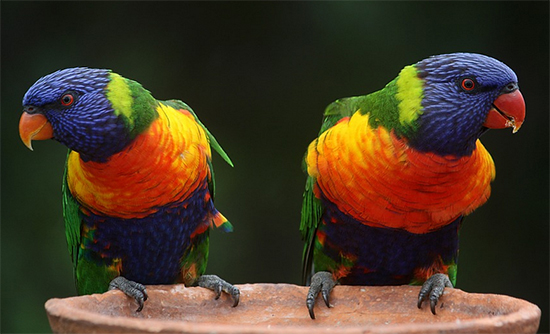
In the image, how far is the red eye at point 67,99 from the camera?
197 cm

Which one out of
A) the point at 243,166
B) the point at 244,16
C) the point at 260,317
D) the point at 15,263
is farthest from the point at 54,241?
the point at 260,317

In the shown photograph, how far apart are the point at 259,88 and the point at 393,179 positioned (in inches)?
91.3

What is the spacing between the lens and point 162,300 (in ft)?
6.39

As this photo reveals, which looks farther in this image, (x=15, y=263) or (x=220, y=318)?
(x=15, y=263)

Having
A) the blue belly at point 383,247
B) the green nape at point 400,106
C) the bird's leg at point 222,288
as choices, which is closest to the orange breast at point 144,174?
the bird's leg at point 222,288

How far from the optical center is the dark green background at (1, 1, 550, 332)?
390cm

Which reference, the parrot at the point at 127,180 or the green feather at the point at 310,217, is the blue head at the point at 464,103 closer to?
the green feather at the point at 310,217

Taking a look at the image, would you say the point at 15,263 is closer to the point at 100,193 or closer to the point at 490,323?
the point at 100,193

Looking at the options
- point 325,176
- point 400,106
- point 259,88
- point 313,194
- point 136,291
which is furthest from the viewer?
point 259,88

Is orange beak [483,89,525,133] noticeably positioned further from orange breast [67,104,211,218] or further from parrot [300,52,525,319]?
orange breast [67,104,211,218]

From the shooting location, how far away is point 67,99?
77.7 inches

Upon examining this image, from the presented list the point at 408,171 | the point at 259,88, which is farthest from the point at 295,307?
the point at 259,88

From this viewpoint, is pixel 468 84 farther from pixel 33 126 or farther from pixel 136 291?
pixel 33 126

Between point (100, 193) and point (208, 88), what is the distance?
2.22 meters
